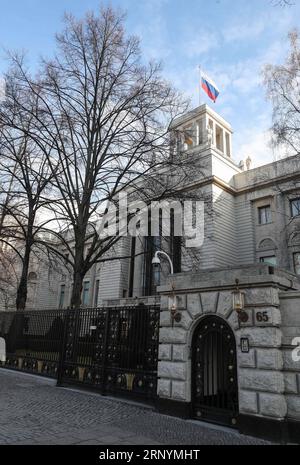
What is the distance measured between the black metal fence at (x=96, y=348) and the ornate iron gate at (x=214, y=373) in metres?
1.55

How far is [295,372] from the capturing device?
671 centimetres

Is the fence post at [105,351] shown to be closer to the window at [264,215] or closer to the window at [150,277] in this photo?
the window at [150,277]

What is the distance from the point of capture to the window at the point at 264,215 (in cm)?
3391

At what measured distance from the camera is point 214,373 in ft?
28.4

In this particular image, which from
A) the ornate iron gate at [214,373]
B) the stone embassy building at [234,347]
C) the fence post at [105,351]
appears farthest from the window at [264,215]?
the ornate iron gate at [214,373]

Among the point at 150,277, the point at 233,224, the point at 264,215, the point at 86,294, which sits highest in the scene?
the point at 264,215

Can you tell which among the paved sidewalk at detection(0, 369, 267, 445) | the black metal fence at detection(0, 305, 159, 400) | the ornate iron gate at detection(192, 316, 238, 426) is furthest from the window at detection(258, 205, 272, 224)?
the paved sidewalk at detection(0, 369, 267, 445)

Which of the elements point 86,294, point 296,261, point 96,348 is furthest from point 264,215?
point 96,348

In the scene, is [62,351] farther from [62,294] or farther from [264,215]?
[62,294]

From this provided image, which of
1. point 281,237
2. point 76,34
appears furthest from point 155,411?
point 281,237

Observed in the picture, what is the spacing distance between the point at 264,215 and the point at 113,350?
2697 cm

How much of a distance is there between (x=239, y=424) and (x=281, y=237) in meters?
26.3

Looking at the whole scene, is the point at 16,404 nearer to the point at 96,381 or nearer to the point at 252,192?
the point at 96,381

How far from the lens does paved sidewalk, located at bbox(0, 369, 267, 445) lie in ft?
20.6
